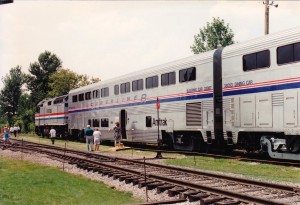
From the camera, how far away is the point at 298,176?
43.1 feet

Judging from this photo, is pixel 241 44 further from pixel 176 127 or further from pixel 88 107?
pixel 88 107

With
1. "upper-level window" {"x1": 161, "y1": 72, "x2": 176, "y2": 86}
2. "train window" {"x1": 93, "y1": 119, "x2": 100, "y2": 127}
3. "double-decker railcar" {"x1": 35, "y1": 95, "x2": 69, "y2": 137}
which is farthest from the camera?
"double-decker railcar" {"x1": 35, "y1": 95, "x2": 69, "y2": 137}

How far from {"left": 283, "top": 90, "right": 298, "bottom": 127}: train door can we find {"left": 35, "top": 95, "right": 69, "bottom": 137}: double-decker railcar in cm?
2942

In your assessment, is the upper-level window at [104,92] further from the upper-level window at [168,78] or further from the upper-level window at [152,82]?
the upper-level window at [168,78]

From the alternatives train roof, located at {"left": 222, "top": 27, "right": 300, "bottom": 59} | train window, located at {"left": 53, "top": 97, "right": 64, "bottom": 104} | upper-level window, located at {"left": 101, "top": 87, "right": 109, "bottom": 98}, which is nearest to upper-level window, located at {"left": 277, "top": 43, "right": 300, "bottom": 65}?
train roof, located at {"left": 222, "top": 27, "right": 300, "bottom": 59}

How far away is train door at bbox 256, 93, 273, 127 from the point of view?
15.6m

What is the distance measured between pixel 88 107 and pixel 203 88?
17.0 metres

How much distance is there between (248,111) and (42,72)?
8819cm

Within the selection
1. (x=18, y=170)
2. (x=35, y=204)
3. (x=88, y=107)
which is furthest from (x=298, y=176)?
(x=88, y=107)

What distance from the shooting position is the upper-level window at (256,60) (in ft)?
52.2

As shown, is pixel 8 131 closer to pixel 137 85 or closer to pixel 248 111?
pixel 137 85

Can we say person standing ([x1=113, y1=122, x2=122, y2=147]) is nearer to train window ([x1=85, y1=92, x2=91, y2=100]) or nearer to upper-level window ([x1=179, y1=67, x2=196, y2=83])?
upper-level window ([x1=179, y1=67, x2=196, y2=83])

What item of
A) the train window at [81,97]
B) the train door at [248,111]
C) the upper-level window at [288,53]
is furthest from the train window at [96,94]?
the upper-level window at [288,53]

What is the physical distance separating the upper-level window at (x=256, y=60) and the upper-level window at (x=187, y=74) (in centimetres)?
357
